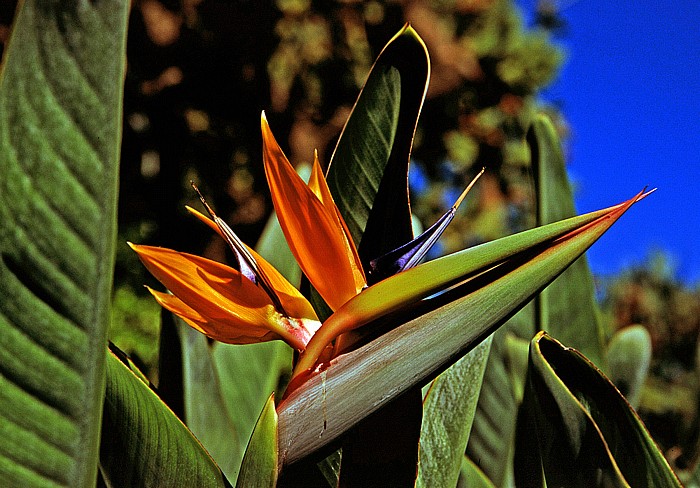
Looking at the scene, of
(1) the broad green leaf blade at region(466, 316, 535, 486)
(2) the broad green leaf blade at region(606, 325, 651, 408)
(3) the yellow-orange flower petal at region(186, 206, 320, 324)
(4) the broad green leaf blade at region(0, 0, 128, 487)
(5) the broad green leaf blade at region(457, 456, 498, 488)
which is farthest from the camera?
(2) the broad green leaf blade at region(606, 325, 651, 408)

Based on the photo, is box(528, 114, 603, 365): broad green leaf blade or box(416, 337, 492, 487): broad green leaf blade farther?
box(528, 114, 603, 365): broad green leaf blade

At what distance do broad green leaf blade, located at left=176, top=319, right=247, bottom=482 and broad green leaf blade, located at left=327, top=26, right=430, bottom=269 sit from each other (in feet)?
0.78

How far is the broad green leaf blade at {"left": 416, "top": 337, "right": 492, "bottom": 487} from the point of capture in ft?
1.64

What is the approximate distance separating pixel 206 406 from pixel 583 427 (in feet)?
1.26

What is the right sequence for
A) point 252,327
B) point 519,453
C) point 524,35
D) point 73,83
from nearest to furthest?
→ point 73,83, point 252,327, point 519,453, point 524,35

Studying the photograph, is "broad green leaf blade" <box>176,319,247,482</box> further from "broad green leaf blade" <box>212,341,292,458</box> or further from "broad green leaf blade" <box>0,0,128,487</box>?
"broad green leaf blade" <box>0,0,128,487</box>

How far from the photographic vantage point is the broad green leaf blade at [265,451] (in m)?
0.35

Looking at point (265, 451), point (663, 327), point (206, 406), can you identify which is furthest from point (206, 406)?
point (663, 327)

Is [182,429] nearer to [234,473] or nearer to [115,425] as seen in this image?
[115,425]

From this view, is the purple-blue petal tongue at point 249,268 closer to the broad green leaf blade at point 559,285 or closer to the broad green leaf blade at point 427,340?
the broad green leaf blade at point 427,340

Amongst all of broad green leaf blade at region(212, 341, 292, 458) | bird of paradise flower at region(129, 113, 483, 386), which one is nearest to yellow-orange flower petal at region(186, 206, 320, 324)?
bird of paradise flower at region(129, 113, 483, 386)

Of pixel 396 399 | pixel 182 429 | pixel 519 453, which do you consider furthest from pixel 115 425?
pixel 519 453

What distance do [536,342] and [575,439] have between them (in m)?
0.06

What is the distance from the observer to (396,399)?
0.34 m
